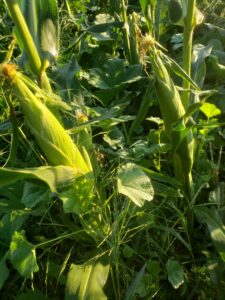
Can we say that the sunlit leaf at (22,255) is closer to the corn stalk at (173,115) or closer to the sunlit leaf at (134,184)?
the sunlit leaf at (134,184)

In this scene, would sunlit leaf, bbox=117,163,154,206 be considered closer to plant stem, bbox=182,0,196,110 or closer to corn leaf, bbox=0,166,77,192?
corn leaf, bbox=0,166,77,192

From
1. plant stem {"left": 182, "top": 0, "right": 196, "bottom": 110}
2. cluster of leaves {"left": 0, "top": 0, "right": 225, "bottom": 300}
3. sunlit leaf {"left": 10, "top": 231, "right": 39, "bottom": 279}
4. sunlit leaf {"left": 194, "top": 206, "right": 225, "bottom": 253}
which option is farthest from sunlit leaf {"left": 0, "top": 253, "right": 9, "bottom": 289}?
plant stem {"left": 182, "top": 0, "right": 196, "bottom": 110}

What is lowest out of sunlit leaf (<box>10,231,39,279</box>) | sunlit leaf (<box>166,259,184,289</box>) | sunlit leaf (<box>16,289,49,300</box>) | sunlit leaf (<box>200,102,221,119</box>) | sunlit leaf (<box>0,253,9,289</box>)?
sunlit leaf (<box>16,289,49,300</box>)

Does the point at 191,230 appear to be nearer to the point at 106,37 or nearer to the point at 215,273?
the point at 215,273

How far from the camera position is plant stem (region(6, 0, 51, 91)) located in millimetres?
963

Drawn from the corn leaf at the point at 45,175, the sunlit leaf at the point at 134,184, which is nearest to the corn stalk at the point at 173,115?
the sunlit leaf at the point at 134,184

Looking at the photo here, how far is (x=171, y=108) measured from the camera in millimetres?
1112

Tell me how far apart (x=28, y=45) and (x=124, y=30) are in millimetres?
637

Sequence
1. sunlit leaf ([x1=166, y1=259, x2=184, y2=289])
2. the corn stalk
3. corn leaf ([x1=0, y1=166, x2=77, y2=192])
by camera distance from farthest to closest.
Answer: the corn stalk → sunlit leaf ([x1=166, y1=259, x2=184, y2=289]) → corn leaf ([x1=0, y1=166, x2=77, y2=192])

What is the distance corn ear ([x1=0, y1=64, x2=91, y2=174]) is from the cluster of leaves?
44 mm

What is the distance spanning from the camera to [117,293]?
104cm

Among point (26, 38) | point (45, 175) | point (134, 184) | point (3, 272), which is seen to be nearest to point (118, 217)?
point (134, 184)

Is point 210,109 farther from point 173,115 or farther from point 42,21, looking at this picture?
point 42,21

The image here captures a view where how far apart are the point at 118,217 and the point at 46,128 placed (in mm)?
237
